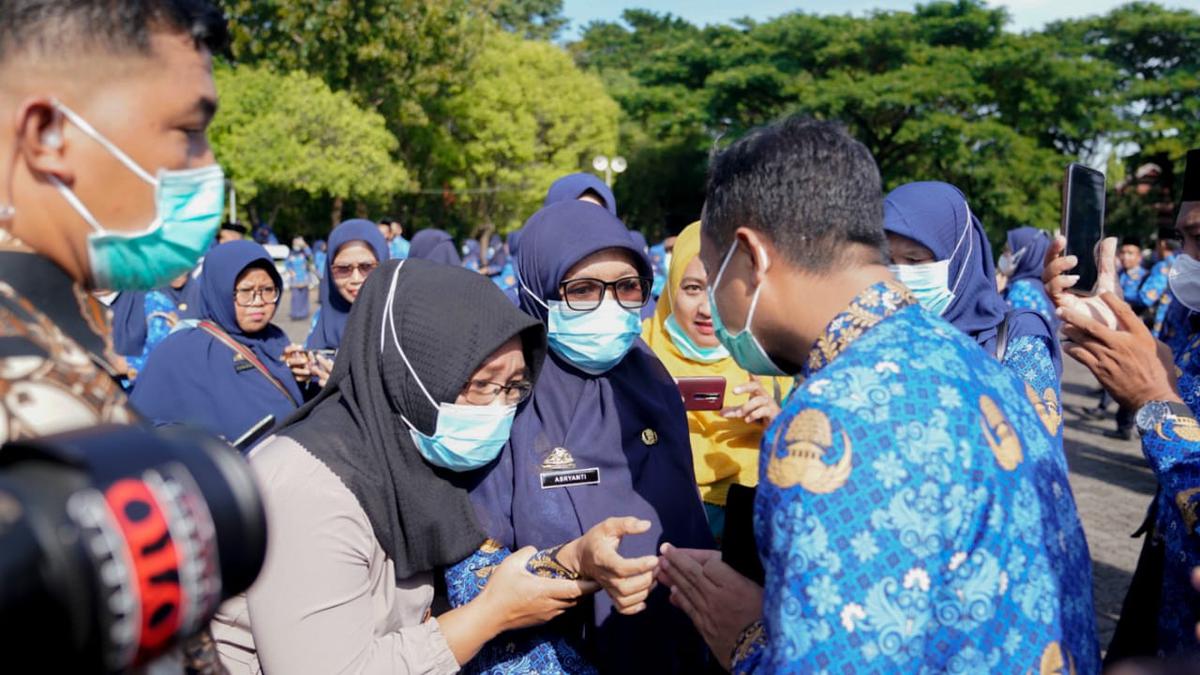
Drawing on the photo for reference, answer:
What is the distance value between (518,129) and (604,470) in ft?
118

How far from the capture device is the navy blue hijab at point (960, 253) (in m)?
3.59

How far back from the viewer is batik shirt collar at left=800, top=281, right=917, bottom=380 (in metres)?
1.69

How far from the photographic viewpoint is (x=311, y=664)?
6.95 ft

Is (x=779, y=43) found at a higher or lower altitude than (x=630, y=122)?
higher

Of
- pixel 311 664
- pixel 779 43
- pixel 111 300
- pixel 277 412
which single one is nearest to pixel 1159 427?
pixel 311 664

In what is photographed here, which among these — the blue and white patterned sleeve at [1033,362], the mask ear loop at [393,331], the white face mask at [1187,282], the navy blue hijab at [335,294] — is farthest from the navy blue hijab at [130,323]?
the white face mask at [1187,282]

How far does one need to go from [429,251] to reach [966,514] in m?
7.82

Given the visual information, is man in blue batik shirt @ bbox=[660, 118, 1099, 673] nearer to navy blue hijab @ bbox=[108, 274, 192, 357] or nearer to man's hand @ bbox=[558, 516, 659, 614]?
man's hand @ bbox=[558, 516, 659, 614]

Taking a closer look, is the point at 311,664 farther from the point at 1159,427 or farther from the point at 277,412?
the point at 277,412

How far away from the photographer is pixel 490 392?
2.55 metres

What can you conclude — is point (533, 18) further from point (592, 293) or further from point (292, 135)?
point (592, 293)

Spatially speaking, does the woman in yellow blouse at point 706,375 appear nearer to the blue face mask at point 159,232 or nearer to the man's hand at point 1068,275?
the man's hand at point 1068,275

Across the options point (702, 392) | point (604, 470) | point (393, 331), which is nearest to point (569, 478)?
point (604, 470)

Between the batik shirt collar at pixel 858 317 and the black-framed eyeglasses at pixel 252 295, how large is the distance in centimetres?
392
